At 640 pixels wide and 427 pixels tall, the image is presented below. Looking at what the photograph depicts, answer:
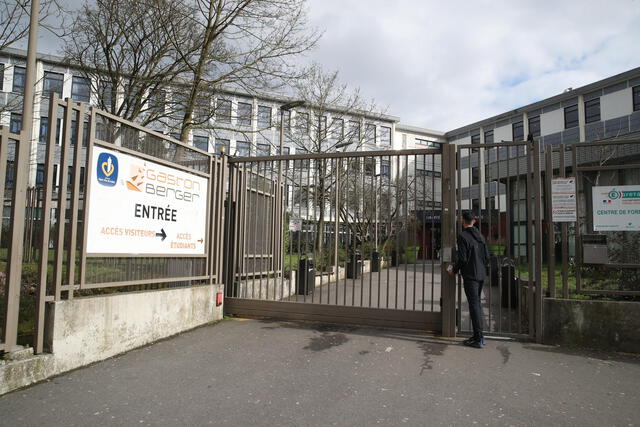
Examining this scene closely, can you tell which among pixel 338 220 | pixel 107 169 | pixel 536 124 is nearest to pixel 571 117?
pixel 536 124

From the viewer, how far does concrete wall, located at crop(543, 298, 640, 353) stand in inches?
229

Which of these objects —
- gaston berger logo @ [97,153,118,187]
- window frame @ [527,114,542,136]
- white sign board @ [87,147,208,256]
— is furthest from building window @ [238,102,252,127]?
window frame @ [527,114,542,136]

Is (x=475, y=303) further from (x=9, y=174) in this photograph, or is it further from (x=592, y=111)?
(x=592, y=111)

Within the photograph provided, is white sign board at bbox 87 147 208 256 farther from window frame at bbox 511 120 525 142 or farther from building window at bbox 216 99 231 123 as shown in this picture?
window frame at bbox 511 120 525 142

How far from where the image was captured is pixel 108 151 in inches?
211

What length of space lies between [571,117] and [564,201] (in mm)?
35756

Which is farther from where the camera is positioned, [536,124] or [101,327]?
[536,124]

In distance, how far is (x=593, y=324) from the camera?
5.98 m

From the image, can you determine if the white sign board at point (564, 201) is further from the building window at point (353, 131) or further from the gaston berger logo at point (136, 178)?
the building window at point (353, 131)

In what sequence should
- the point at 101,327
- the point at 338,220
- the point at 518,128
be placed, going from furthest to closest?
the point at 518,128, the point at 338,220, the point at 101,327

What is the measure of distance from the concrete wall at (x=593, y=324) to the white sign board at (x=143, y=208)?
532 centimetres

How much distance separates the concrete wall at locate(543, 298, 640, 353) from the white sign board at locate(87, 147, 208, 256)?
5.32m

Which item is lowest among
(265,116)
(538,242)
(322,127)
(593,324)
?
(593,324)

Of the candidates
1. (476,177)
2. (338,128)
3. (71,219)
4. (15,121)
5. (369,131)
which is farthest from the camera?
(15,121)
